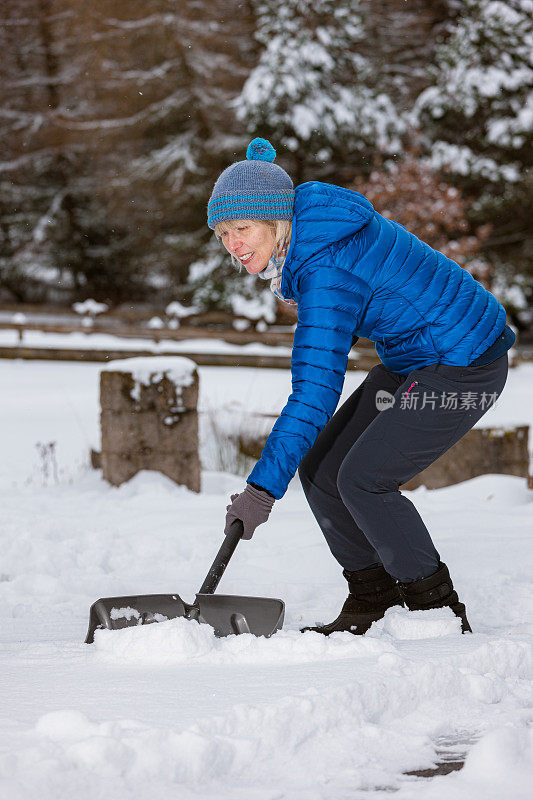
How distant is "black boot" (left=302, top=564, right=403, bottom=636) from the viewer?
3057 mm

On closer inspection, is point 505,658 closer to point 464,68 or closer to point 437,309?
point 437,309

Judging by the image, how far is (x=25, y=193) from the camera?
23922mm

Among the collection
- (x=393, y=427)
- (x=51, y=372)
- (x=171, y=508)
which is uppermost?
(x=393, y=427)

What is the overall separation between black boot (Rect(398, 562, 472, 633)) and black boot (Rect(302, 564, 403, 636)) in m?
0.16

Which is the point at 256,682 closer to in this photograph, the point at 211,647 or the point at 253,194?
the point at 211,647

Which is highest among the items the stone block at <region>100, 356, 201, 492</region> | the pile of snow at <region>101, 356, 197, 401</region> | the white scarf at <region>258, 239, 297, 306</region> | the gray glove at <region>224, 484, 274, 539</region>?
the white scarf at <region>258, 239, 297, 306</region>

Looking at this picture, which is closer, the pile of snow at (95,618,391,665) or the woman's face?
the pile of snow at (95,618,391,665)

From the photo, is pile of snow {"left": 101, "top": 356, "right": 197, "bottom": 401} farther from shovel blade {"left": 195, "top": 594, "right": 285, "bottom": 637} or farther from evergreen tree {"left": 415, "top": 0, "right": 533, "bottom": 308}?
evergreen tree {"left": 415, "top": 0, "right": 533, "bottom": 308}

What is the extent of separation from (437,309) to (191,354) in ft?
37.2

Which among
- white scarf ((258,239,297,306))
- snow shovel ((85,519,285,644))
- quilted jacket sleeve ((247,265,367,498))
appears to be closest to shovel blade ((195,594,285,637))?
snow shovel ((85,519,285,644))

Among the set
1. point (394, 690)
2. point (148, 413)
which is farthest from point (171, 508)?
point (394, 690)

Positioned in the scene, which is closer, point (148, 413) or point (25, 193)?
point (148, 413)

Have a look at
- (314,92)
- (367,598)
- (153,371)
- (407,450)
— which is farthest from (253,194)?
(314,92)

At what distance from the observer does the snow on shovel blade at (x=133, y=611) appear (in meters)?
2.82
